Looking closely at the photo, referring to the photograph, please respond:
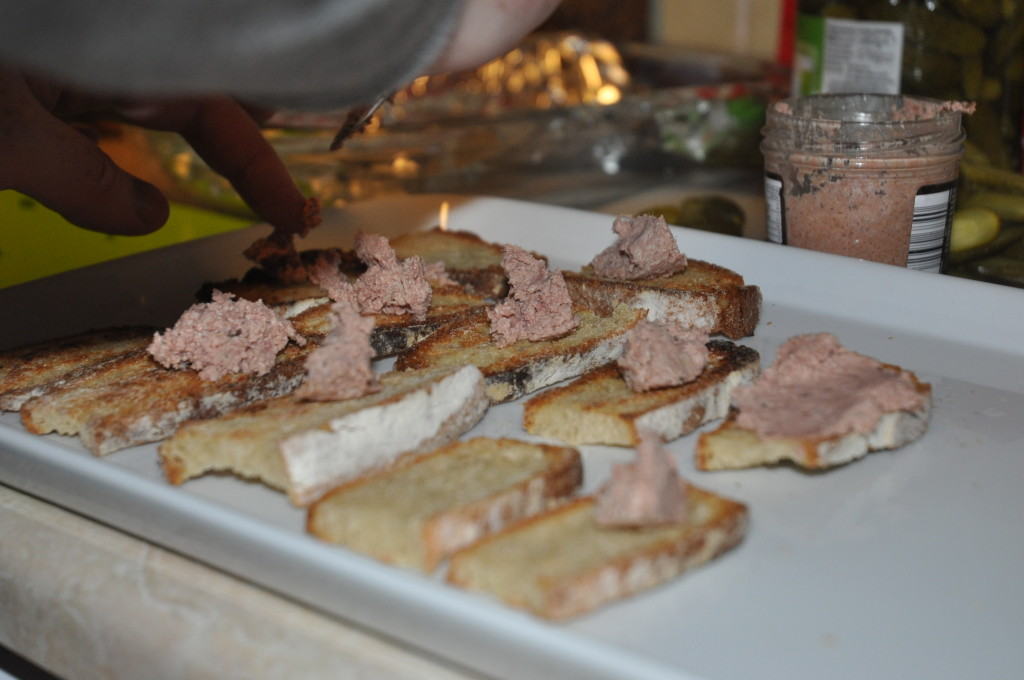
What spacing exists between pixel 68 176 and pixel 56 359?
1.51 feet

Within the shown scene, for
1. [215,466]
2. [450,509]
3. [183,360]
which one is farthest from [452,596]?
[183,360]

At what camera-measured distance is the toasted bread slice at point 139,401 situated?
2.10 metres

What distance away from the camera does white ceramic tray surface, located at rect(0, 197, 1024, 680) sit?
143 centimetres

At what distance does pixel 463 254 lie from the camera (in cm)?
329

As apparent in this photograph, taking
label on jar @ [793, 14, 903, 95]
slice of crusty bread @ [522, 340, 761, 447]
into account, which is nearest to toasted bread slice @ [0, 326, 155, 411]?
slice of crusty bread @ [522, 340, 761, 447]

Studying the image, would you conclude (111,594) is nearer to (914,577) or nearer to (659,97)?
(914,577)

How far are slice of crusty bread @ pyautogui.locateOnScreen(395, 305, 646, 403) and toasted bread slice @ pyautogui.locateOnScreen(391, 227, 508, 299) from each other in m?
0.40

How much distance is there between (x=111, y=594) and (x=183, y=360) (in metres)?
0.70

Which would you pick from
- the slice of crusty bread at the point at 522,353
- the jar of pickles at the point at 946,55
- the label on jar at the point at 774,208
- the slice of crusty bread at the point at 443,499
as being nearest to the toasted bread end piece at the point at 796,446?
the slice of crusty bread at the point at 443,499

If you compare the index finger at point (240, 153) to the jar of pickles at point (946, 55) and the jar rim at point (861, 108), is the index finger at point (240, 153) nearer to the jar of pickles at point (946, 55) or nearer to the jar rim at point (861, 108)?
the jar rim at point (861, 108)

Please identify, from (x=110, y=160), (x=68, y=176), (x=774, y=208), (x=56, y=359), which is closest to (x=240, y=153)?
(x=110, y=160)

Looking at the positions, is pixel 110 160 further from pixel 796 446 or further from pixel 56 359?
pixel 796 446

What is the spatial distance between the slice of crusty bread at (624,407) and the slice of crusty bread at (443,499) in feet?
0.54

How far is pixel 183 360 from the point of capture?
234cm
